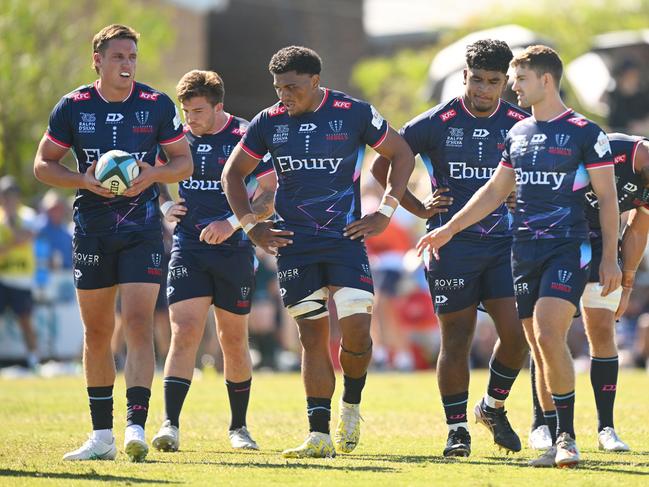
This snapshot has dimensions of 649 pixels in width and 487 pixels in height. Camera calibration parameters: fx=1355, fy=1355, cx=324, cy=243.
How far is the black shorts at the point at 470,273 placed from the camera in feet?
31.3

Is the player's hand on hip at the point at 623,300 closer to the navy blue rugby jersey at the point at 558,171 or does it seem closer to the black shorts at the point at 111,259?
the navy blue rugby jersey at the point at 558,171

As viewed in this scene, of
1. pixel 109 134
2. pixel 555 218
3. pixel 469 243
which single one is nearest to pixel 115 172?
pixel 109 134

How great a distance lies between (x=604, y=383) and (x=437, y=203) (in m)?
1.82

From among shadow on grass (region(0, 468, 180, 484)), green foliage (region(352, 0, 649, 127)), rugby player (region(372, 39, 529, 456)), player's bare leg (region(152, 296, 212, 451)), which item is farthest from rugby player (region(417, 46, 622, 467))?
→ green foliage (region(352, 0, 649, 127))

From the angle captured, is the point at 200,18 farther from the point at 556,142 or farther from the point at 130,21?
the point at 556,142

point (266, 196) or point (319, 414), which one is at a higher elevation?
point (266, 196)

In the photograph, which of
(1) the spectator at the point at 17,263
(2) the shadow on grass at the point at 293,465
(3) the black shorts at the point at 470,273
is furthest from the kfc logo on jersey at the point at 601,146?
(1) the spectator at the point at 17,263

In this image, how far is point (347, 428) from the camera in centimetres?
950

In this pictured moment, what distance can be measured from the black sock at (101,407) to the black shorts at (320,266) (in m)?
1.39

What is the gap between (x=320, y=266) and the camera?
928 centimetres

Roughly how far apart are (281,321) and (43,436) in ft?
38.5

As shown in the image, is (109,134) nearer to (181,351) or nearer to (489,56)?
(181,351)

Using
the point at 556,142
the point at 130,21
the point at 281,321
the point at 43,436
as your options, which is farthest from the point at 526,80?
the point at 130,21

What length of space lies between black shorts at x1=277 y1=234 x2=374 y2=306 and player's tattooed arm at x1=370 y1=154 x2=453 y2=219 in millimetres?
699
